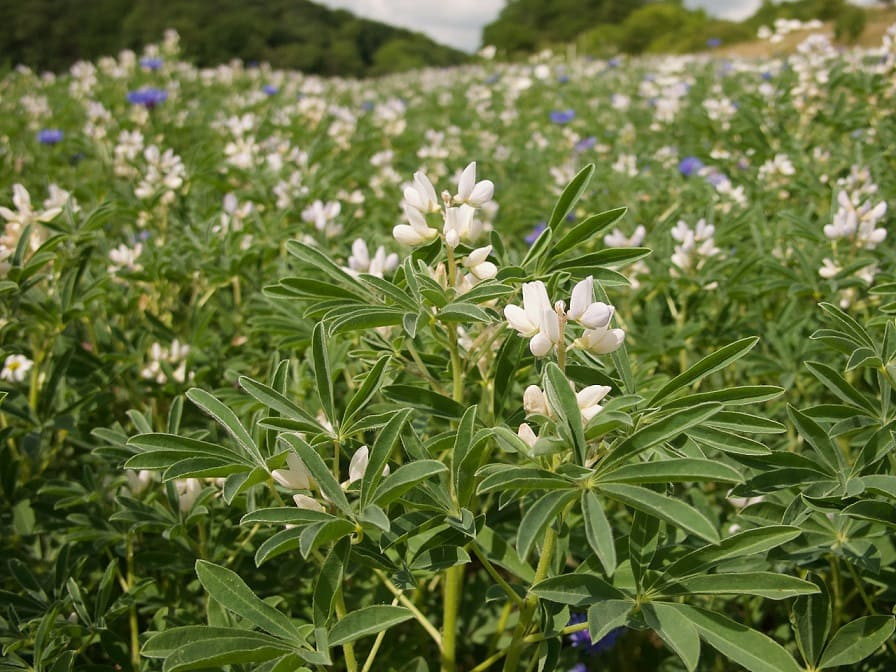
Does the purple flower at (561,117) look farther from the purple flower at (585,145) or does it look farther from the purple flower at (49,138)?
the purple flower at (49,138)

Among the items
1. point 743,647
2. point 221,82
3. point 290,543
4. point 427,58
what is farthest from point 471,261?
point 427,58

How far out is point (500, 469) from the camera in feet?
2.41

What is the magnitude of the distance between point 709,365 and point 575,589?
303 mm

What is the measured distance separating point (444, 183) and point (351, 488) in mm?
2661

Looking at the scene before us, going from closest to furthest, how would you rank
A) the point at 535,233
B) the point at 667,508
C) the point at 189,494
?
the point at 667,508, the point at 189,494, the point at 535,233

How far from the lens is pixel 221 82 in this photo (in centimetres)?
697

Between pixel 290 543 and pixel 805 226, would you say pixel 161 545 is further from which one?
pixel 805 226

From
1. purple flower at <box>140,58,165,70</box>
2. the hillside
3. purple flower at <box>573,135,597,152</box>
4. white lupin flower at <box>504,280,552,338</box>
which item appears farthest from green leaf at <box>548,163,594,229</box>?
the hillside

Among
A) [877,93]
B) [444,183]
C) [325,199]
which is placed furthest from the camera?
[444,183]

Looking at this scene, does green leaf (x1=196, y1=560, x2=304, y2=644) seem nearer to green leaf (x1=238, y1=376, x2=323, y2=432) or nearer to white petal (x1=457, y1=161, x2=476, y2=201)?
green leaf (x1=238, y1=376, x2=323, y2=432)

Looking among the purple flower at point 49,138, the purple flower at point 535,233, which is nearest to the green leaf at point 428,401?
the purple flower at point 535,233

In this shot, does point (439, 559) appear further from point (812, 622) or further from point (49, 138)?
point (49, 138)

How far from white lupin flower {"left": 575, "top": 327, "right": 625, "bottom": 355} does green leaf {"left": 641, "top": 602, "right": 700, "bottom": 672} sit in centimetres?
29

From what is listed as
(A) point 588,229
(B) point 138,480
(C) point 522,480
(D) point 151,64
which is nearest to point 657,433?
(C) point 522,480
